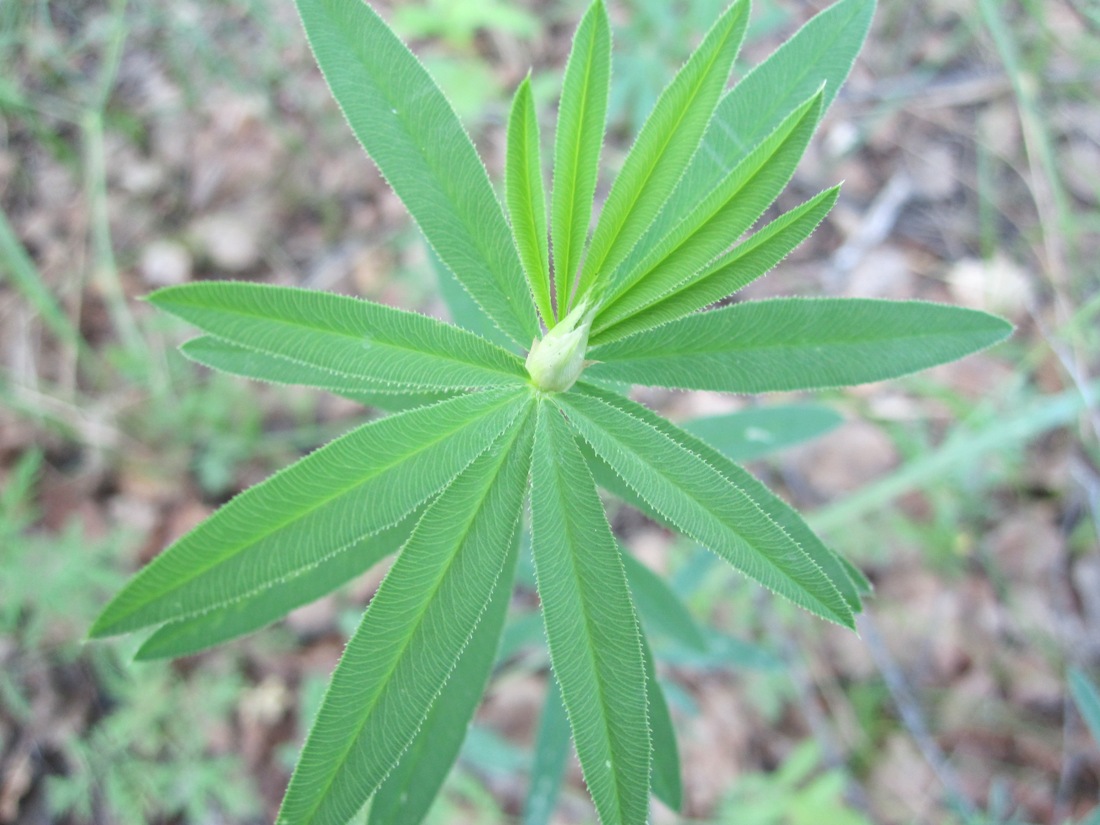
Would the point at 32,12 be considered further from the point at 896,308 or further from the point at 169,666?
the point at 896,308

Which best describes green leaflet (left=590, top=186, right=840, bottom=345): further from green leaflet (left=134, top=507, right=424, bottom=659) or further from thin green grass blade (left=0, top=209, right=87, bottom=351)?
thin green grass blade (left=0, top=209, right=87, bottom=351)

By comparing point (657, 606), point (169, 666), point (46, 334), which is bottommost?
point (169, 666)

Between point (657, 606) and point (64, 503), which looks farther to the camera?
point (64, 503)

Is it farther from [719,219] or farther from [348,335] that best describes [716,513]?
[348,335]

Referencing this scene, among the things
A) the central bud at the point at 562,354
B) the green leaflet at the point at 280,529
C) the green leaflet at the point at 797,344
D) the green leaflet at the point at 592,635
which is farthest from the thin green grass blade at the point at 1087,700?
the green leaflet at the point at 280,529

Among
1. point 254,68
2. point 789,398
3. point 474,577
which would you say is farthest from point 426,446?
point 254,68

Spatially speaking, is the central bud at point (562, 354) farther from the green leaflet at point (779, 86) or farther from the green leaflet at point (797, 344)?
the green leaflet at point (779, 86)

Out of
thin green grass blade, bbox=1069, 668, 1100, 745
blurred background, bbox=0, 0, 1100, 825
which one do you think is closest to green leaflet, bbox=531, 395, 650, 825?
blurred background, bbox=0, 0, 1100, 825
